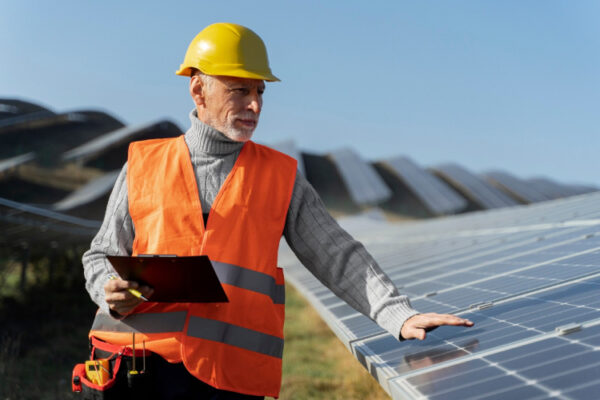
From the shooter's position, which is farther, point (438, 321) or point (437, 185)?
point (437, 185)

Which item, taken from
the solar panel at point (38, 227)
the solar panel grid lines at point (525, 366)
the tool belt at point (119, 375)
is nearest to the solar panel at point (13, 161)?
the solar panel at point (38, 227)

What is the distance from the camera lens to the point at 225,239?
122 inches

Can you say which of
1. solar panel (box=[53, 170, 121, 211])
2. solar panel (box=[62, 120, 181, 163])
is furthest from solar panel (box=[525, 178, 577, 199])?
solar panel (box=[53, 170, 121, 211])

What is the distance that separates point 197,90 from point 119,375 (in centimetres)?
145

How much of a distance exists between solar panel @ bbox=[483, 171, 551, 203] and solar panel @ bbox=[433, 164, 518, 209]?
0.79 meters

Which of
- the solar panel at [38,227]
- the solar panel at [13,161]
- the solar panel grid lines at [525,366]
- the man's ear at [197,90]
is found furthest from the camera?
the solar panel at [13,161]

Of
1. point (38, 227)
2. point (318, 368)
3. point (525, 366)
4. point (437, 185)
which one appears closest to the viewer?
point (525, 366)

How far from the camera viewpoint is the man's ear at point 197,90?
326cm

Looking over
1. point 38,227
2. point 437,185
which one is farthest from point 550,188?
point 38,227

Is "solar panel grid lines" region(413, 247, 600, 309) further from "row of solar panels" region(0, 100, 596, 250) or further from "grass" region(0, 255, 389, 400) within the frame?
"row of solar panels" region(0, 100, 596, 250)

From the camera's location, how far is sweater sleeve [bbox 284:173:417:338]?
3.16m

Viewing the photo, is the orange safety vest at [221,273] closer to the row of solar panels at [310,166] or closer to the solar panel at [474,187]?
the row of solar panels at [310,166]

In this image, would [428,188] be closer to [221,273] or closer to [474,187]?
[474,187]

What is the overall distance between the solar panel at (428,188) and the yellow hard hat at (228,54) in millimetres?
33259
